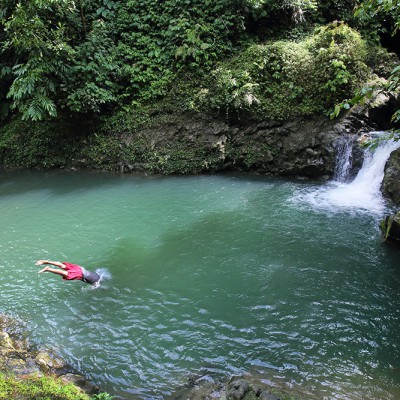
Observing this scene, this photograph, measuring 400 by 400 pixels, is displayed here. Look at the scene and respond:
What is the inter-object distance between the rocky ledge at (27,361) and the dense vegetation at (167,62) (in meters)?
9.83

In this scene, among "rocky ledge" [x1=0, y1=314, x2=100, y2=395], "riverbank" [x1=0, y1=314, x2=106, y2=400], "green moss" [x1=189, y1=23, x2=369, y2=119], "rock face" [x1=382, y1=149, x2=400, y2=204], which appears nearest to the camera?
"riverbank" [x1=0, y1=314, x2=106, y2=400]

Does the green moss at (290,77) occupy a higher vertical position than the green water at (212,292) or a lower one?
higher

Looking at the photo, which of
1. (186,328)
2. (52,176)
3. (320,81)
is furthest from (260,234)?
(52,176)

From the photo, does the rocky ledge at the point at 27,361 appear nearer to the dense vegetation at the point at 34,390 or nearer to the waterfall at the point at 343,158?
the dense vegetation at the point at 34,390

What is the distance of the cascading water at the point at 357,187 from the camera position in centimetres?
1030

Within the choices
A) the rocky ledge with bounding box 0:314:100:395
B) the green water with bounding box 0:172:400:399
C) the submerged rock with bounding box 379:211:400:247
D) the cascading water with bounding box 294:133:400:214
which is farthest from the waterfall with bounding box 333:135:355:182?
the rocky ledge with bounding box 0:314:100:395

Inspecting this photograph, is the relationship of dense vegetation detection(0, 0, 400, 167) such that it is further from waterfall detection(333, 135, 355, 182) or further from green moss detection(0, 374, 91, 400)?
green moss detection(0, 374, 91, 400)

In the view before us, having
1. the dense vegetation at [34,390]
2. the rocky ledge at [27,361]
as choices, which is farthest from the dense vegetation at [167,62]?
the dense vegetation at [34,390]

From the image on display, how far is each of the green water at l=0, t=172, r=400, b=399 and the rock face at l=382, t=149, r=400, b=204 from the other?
1206mm

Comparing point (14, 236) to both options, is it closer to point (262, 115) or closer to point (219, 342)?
point (219, 342)

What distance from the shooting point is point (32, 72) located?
44.6 ft

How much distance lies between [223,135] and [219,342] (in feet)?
31.2

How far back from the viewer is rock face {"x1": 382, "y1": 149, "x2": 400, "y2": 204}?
32.1ft

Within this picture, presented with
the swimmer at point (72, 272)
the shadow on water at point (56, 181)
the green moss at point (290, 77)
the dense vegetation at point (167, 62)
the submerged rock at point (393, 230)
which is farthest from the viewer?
the shadow on water at point (56, 181)
